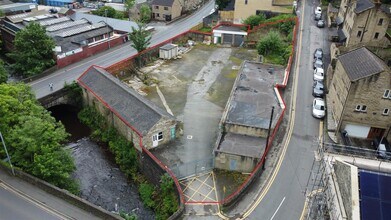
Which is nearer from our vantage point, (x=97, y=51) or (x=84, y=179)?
(x=84, y=179)

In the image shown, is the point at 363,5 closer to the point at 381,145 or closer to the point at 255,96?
the point at 255,96

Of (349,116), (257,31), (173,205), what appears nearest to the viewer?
(173,205)

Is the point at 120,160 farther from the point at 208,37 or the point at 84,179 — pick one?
the point at 208,37

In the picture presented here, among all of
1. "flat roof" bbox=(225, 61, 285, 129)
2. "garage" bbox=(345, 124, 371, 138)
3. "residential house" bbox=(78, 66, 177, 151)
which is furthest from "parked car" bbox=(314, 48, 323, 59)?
"residential house" bbox=(78, 66, 177, 151)

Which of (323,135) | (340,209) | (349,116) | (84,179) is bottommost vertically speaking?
(84,179)

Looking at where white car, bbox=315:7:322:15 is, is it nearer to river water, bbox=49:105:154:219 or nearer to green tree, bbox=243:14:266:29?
green tree, bbox=243:14:266:29

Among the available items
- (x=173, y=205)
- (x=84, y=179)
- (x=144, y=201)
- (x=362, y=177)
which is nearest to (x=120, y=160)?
(x=84, y=179)

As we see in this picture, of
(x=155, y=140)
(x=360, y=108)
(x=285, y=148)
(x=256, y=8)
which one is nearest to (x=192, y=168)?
(x=155, y=140)

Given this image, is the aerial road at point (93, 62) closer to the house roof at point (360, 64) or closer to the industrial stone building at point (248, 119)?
the industrial stone building at point (248, 119)
